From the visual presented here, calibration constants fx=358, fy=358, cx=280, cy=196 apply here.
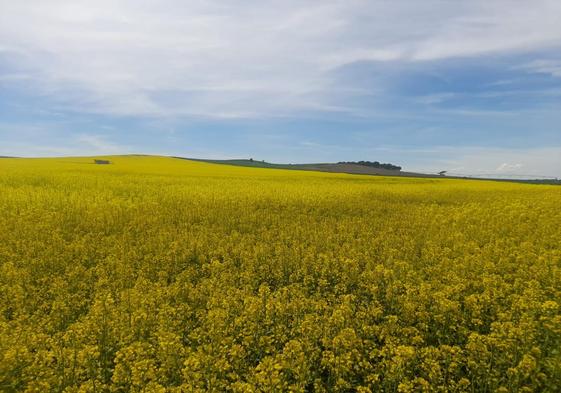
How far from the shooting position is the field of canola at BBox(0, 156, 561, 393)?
5.30m

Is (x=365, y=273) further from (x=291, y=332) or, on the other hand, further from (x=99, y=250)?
(x=99, y=250)

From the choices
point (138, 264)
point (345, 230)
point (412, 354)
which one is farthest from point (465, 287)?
point (138, 264)

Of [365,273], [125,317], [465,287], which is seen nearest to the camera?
[125,317]

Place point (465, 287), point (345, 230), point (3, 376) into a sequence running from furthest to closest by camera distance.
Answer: point (345, 230)
point (465, 287)
point (3, 376)

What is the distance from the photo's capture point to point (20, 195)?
19.7 metres

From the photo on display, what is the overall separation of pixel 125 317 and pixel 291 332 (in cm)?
325

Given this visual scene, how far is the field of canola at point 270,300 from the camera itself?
530 cm

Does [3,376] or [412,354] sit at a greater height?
[412,354]

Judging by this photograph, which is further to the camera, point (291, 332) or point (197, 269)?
point (197, 269)

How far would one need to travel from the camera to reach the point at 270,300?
288 inches

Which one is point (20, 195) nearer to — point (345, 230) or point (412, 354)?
point (345, 230)

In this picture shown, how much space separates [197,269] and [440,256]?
7.74m

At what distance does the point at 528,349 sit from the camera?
578 centimetres

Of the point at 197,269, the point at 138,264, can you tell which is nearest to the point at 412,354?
the point at 197,269
